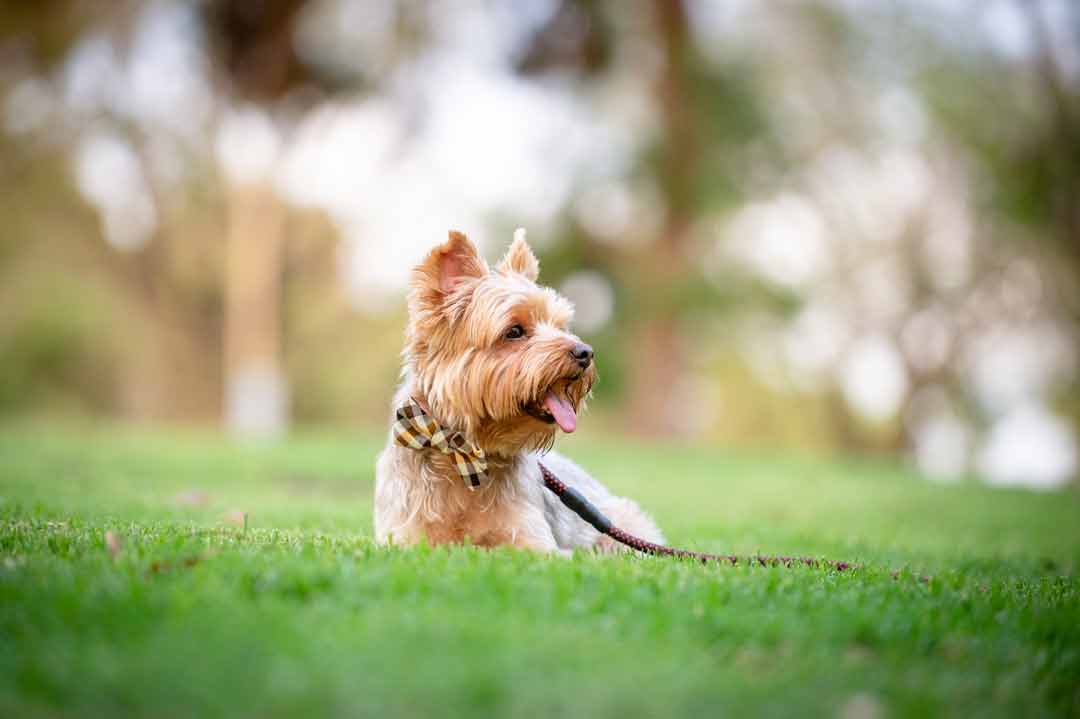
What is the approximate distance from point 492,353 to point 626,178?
81.4ft

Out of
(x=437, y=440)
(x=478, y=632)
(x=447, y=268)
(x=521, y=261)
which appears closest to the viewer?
(x=478, y=632)

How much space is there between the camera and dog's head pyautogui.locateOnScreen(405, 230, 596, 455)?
676 centimetres

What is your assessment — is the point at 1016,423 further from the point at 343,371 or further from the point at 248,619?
the point at 248,619

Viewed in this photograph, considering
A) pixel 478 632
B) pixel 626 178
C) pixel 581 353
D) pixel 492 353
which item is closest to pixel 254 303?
pixel 626 178

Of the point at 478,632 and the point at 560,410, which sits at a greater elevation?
the point at 560,410

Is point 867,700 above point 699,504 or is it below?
below

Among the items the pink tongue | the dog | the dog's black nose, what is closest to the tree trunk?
the dog

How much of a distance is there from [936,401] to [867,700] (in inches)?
1586

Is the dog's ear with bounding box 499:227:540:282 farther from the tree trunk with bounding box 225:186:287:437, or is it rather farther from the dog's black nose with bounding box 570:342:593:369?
the tree trunk with bounding box 225:186:287:437

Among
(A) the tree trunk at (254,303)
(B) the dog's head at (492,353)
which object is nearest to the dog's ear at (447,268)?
(B) the dog's head at (492,353)

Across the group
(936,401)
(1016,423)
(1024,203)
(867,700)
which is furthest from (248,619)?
(1016,423)

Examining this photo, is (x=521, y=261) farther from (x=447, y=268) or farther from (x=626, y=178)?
(x=626, y=178)

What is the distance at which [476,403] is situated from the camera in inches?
268

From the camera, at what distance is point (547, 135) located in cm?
3114
